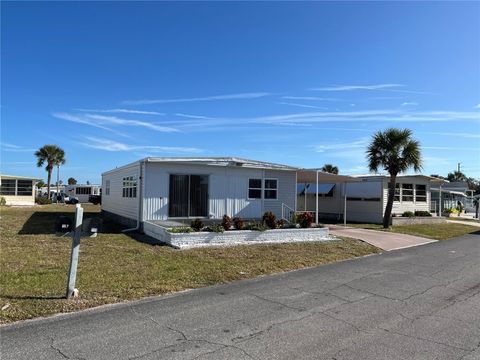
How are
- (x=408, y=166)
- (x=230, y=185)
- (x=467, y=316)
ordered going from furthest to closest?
1. (x=408, y=166)
2. (x=230, y=185)
3. (x=467, y=316)

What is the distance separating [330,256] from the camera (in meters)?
12.0

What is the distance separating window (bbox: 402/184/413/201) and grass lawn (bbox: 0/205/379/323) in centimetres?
1356

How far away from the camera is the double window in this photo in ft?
60.6

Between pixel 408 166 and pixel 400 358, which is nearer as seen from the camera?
pixel 400 358

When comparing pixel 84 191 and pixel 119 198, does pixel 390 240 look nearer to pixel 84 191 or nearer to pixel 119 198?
pixel 119 198

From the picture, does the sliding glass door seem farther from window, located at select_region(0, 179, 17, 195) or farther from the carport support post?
window, located at select_region(0, 179, 17, 195)

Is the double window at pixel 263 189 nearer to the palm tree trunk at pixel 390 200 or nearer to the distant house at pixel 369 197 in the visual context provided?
the distant house at pixel 369 197

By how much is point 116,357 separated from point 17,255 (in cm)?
739

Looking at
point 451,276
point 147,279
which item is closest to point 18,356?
point 147,279

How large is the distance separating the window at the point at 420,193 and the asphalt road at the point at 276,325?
68.0 ft

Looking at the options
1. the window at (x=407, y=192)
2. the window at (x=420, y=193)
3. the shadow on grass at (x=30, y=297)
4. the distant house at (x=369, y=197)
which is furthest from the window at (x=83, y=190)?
the shadow on grass at (x=30, y=297)

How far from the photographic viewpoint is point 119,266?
30.2 ft

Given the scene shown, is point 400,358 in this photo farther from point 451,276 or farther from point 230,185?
point 230,185

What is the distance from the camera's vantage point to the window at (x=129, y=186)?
57.1 ft
